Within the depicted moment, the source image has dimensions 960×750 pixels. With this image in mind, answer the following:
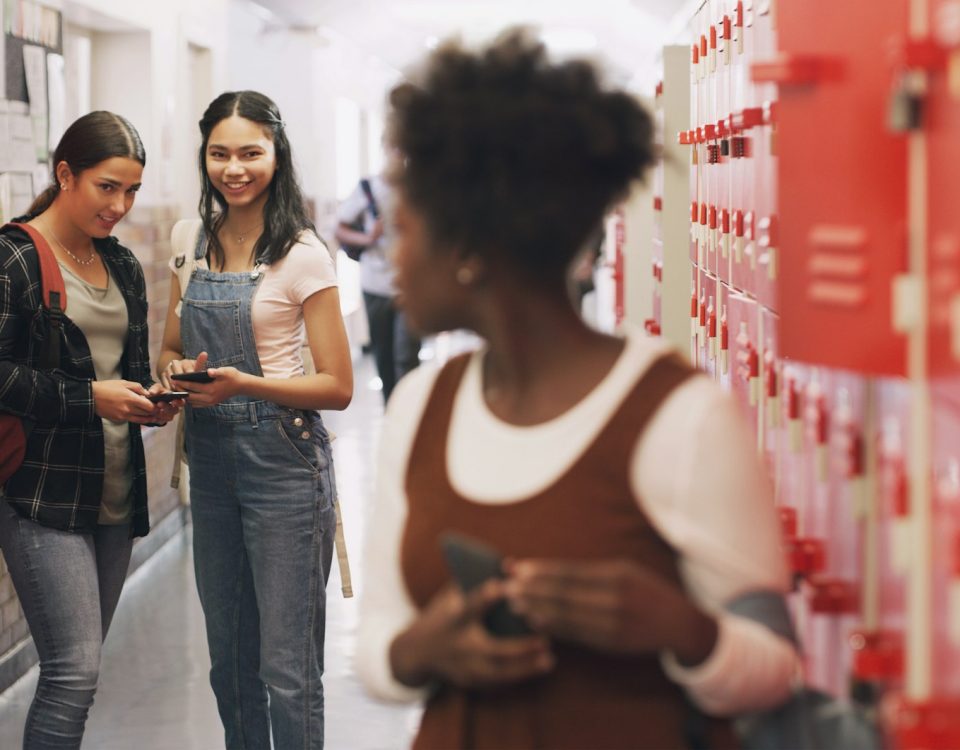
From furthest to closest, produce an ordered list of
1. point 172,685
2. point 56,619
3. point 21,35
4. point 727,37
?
1. point 21,35
2. point 172,685
3. point 727,37
4. point 56,619

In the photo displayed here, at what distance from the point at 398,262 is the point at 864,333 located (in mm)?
550

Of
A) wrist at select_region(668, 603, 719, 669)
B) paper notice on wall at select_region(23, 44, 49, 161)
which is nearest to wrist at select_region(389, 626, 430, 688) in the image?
wrist at select_region(668, 603, 719, 669)

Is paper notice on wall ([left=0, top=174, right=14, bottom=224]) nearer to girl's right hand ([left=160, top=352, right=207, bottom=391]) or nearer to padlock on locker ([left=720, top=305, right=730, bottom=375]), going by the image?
girl's right hand ([left=160, top=352, right=207, bottom=391])

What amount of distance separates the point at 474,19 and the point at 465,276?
A: 12.7 metres

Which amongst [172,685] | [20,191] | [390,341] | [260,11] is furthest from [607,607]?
[260,11]

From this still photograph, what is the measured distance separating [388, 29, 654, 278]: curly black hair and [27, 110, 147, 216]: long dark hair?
172cm

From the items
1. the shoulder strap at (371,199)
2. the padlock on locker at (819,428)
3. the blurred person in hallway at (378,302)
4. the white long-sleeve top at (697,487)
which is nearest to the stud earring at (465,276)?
the white long-sleeve top at (697,487)

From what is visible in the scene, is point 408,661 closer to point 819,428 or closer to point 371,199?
point 819,428

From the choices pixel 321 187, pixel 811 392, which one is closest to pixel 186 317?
pixel 811 392

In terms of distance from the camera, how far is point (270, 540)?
2908mm

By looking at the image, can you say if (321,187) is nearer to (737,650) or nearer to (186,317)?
(186,317)

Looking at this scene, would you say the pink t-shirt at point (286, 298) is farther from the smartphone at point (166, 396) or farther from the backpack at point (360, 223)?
the backpack at point (360, 223)

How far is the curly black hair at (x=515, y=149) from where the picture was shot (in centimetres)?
131

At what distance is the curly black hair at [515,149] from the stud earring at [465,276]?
0.07ft
